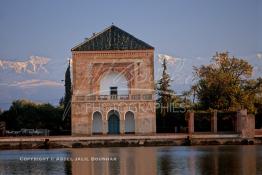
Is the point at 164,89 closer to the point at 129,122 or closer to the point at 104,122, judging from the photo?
the point at 129,122

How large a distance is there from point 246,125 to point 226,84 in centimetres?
585

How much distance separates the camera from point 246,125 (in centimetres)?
4288

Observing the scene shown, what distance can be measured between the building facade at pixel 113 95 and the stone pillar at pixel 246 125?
7.43m

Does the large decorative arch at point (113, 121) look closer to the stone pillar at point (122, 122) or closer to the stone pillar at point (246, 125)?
the stone pillar at point (122, 122)

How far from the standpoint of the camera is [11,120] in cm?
5509

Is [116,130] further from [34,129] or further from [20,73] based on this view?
[20,73]

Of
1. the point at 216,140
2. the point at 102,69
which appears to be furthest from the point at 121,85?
the point at 216,140

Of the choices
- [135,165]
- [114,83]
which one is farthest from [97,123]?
[135,165]

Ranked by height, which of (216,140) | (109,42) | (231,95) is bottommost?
(216,140)

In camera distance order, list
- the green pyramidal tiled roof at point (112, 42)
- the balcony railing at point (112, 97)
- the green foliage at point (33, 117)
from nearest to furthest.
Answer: the balcony railing at point (112, 97)
the green pyramidal tiled roof at point (112, 42)
the green foliage at point (33, 117)

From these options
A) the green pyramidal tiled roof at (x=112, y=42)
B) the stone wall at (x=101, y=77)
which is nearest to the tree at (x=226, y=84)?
the stone wall at (x=101, y=77)

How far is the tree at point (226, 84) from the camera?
4778 centimetres

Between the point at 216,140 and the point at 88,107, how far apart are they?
11.2 meters

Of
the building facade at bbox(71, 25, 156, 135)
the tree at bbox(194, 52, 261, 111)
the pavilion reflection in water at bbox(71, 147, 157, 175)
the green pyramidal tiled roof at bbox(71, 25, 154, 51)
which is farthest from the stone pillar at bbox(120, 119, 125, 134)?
the pavilion reflection in water at bbox(71, 147, 157, 175)
